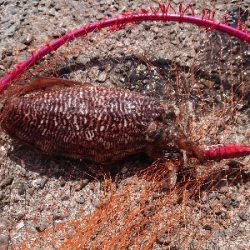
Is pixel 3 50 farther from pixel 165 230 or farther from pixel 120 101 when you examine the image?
pixel 165 230

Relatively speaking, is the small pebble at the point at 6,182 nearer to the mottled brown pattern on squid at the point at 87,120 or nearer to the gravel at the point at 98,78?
the gravel at the point at 98,78

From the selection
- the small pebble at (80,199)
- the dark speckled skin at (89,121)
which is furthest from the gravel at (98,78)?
the dark speckled skin at (89,121)

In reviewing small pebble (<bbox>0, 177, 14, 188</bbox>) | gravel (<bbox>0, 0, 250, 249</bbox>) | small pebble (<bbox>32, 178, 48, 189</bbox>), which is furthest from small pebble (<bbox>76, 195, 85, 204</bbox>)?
small pebble (<bbox>0, 177, 14, 188</bbox>)

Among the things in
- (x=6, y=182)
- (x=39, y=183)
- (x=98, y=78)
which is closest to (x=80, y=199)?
(x=39, y=183)

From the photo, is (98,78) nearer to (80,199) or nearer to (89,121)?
(89,121)

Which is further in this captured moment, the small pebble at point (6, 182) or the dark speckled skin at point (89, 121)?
the small pebble at point (6, 182)

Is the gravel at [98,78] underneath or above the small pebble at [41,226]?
above

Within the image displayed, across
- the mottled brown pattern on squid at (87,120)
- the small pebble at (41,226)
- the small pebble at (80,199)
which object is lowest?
the small pebble at (41,226)

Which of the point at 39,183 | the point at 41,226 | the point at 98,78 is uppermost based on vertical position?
the point at 98,78

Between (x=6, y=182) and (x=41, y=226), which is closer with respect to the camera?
(x=41, y=226)
